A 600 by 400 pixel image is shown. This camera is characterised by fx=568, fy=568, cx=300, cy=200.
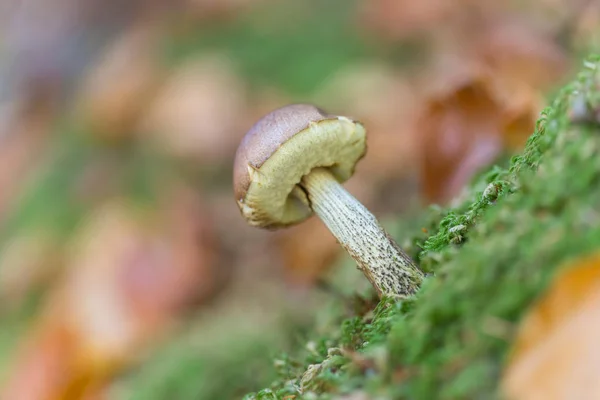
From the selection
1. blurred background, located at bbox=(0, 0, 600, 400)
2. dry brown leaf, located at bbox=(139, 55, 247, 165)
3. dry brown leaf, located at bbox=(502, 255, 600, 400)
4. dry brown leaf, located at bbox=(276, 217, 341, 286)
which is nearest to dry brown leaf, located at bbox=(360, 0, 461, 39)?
blurred background, located at bbox=(0, 0, 600, 400)

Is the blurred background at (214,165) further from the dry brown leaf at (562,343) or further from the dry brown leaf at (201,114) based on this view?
the dry brown leaf at (562,343)

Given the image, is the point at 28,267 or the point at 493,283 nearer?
the point at 493,283

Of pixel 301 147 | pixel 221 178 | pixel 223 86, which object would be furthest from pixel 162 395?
pixel 223 86

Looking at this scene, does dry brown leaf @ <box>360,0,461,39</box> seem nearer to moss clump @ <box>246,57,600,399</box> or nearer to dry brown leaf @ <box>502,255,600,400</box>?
moss clump @ <box>246,57,600,399</box>

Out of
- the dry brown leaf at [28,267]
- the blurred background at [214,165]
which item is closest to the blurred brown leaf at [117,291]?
the blurred background at [214,165]

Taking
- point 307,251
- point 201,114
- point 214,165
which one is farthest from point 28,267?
point 307,251

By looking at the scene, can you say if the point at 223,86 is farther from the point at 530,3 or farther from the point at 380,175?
the point at 530,3

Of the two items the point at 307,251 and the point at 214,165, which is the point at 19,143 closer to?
the point at 214,165
